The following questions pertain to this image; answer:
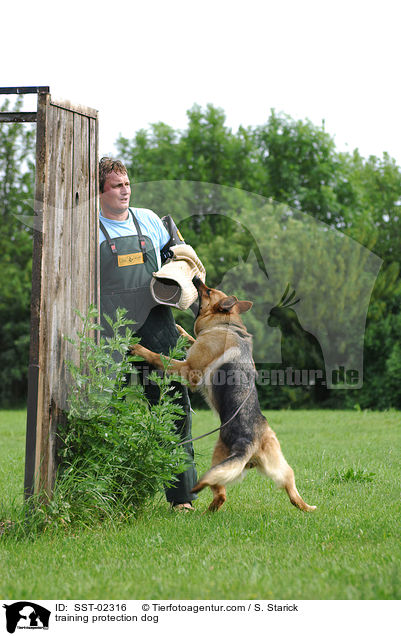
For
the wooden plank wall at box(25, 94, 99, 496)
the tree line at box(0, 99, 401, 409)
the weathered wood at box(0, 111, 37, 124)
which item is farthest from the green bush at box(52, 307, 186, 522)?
the tree line at box(0, 99, 401, 409)

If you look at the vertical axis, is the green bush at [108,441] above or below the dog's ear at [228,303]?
below

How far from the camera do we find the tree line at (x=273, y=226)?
18141 millimetres

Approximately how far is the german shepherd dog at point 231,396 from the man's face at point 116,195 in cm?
106

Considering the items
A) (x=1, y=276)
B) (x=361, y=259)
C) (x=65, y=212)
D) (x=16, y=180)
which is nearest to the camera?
(x=65, y=212)

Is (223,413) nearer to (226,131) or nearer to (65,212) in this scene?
(65,212)

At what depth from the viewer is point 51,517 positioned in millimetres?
4852

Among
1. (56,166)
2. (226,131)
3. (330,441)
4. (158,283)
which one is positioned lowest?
(330,441)

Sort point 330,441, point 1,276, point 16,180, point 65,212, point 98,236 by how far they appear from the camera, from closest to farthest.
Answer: point 65,212 < point 98,236 < point 330,441 < point 1,276 < point 16,180

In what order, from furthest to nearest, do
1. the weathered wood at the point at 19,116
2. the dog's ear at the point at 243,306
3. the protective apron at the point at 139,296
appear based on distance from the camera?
the dog's ear at the point at 243,306 < the protective apron at the point at 139,296 < the weathered wood at the point at 19,116

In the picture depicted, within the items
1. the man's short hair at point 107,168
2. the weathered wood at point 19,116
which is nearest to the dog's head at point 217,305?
the man's short hair at point 107,168

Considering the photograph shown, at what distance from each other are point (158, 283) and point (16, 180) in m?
25.7

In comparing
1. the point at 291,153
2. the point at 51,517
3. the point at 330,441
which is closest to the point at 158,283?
the point at 51,517
